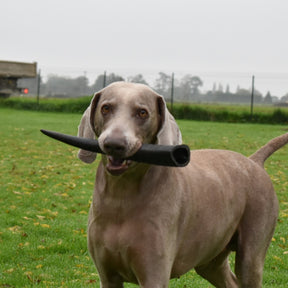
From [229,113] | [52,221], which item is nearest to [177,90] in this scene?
[229,113]

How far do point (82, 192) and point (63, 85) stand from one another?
27.2m

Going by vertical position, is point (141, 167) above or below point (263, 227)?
above

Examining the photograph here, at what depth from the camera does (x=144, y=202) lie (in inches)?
123

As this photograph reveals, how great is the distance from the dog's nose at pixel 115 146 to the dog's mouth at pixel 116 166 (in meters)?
0.13

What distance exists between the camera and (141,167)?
3.15 metres

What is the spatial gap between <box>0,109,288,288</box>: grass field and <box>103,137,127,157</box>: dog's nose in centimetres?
282

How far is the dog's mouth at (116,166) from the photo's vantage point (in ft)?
9.48

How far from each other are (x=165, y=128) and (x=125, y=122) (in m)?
0.31

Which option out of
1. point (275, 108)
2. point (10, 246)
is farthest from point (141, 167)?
point (275, 108)

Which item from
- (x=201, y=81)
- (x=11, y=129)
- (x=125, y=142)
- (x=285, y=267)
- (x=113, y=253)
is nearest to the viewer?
(x=125, y=142)

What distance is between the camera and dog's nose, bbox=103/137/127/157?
8.96 feet

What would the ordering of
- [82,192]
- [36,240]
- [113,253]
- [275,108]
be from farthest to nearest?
[275,108] < [82,192] < [36,240] < [113,253]

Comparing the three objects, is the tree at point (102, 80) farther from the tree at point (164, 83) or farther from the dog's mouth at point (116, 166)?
the dog's mouth at point (116, 166)

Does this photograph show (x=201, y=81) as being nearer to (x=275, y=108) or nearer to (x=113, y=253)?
(x=275, y=108)
